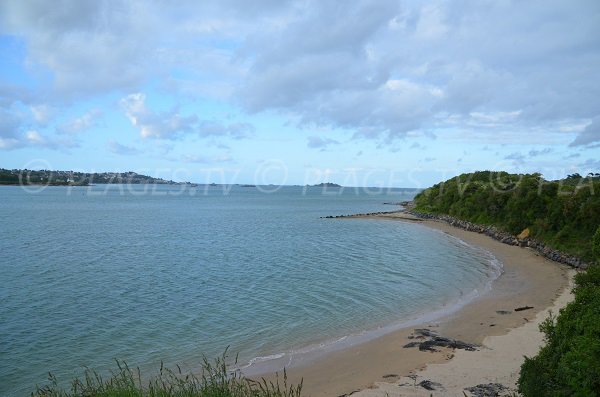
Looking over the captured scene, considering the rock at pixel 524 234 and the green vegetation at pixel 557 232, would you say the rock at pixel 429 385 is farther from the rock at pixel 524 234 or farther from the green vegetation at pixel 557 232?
the rock at pixel 524 234

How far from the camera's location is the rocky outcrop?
33.1 metres

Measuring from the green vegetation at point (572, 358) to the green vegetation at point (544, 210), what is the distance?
81.4ft

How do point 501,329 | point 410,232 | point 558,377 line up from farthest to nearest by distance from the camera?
1. point 410,232
2. point 501,329
3. point 558,377

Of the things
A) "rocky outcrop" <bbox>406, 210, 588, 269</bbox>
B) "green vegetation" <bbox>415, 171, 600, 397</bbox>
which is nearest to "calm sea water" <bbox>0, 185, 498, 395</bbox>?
"rocky outcrop" <bbox>406, 210, 588, 269</bbox>

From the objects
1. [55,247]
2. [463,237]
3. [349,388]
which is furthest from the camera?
[463,237]

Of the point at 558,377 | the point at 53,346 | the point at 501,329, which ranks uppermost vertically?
the point at 558,377

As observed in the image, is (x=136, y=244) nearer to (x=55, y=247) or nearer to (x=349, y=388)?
(x=55, y=247)

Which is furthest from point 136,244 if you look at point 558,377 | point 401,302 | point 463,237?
point 558,377

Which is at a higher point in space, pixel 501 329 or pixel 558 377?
pixel 558 377

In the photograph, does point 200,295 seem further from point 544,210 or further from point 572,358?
point 544,210

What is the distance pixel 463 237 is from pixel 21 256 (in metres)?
44.7

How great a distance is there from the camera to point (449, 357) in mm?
15109

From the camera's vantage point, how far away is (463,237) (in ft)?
175

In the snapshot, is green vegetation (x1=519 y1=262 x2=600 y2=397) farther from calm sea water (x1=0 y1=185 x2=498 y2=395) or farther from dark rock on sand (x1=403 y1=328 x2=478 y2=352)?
calm sea water (x1=0 y1=185 x2=498 y2=395)
